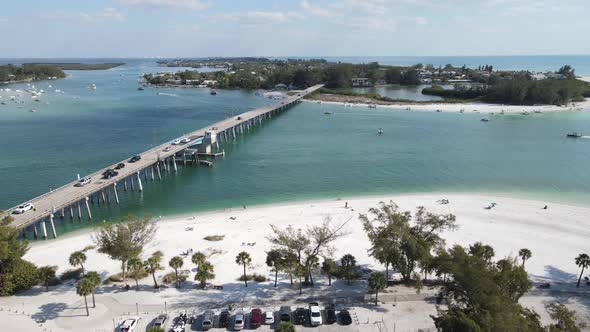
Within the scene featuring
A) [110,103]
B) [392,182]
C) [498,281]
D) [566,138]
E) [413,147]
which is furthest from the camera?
[110,103]

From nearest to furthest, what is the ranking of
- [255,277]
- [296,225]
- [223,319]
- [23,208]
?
[223,319] < [255,277] < [23,208] < [296,225]

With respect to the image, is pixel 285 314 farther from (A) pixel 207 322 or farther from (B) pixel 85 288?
(B) pixel 85 288

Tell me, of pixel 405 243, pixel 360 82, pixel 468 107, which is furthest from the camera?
pixel 360 82

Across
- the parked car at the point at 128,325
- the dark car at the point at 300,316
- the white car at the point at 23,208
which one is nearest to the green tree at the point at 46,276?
the parked car at the point at 128,325

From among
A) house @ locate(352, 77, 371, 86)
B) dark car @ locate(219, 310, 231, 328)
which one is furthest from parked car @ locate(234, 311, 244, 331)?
house @ locate(352, 77, 371, 86)

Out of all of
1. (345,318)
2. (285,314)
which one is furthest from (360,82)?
(285,314)

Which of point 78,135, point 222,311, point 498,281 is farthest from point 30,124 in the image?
point 498,281

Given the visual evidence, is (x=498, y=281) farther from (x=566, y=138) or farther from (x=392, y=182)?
(x=566, y=138)
